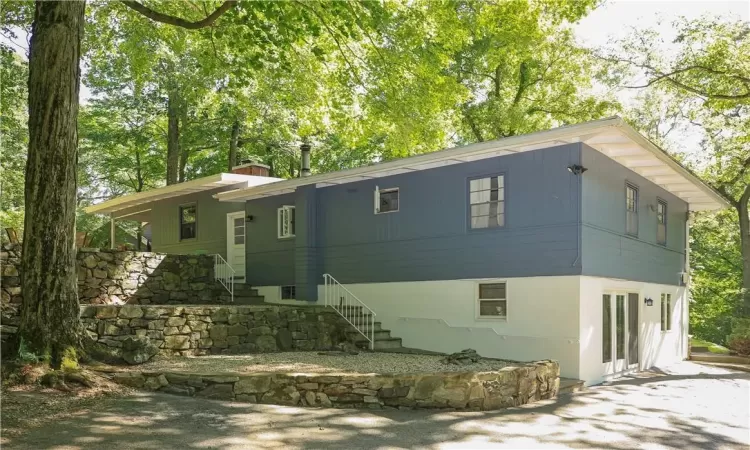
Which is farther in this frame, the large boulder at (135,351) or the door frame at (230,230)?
the door frame at (230,230)

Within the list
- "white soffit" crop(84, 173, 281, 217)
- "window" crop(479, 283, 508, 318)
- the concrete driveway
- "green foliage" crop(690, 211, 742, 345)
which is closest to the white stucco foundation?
"window" crop(479, 283, 508, 318)

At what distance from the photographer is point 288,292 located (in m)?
15.6

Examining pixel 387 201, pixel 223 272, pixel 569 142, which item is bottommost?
pixel 223 272

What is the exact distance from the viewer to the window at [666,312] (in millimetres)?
15109

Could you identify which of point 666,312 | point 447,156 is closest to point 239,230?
point 447,156

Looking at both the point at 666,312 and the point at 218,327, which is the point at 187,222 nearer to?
the point at 218,327

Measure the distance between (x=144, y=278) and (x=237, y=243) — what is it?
117 inches

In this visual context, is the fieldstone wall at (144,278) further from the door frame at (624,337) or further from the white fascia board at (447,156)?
the door frame at (624,337)

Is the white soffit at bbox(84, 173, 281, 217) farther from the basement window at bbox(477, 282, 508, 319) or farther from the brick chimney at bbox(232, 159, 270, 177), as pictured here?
the basement window at bbox(477, 282, 508, 319)

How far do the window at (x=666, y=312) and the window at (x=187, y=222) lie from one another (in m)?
12.9

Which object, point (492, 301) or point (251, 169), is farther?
point (251, 169)

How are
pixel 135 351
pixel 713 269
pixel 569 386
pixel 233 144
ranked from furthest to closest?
1. pixel 713 269
2. pixel 233 144
3. pixel 569 386
4. pixel 135 351

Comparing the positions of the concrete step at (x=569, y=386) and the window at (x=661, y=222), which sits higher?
the window at (x=661, y=222)

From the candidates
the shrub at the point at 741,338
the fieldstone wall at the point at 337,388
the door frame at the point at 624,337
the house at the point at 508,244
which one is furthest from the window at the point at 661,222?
the fieldstone wall at the point at 337,388
